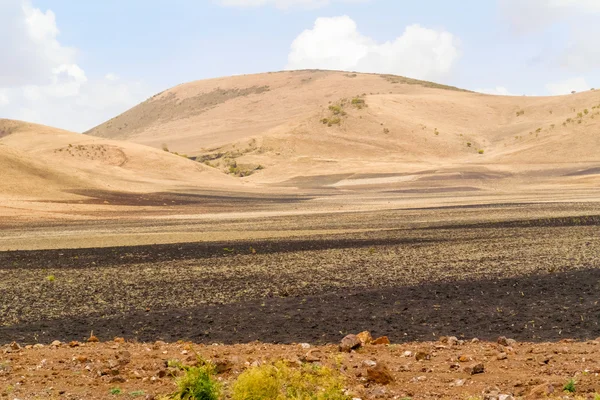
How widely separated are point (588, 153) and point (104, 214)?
201ft

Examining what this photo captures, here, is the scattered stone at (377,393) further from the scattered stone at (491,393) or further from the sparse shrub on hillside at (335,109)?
the sparse shrub on hillside at (335,109)

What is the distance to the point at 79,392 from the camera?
9266 millimetres

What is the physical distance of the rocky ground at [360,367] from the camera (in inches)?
352

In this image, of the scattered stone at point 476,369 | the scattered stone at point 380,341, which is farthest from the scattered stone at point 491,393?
the scattered stone at point 380,341

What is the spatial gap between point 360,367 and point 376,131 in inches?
4270

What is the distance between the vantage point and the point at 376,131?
4614 inches

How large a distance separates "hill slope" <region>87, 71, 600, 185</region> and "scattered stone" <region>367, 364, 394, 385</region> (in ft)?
246

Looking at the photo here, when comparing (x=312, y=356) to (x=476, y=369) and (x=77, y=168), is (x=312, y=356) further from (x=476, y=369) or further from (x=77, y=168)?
(x=77, y=168)

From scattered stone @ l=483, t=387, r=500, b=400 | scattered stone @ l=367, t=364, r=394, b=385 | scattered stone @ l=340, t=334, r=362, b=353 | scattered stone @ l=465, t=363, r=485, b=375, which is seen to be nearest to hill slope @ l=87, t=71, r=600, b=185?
scattered stone @ l=340, t=334, r=362, b=353

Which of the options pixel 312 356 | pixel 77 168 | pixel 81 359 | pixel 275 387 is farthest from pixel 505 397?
pixel 77 168

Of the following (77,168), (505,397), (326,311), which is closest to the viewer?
(505,397)

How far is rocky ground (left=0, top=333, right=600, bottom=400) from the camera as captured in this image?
8945 mm

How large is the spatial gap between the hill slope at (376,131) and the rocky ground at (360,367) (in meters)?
72.8

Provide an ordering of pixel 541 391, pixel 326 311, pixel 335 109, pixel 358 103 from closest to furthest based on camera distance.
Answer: pixel 541 391 < pixel 326 311 < pixel 335 109 < pixel 358 103
